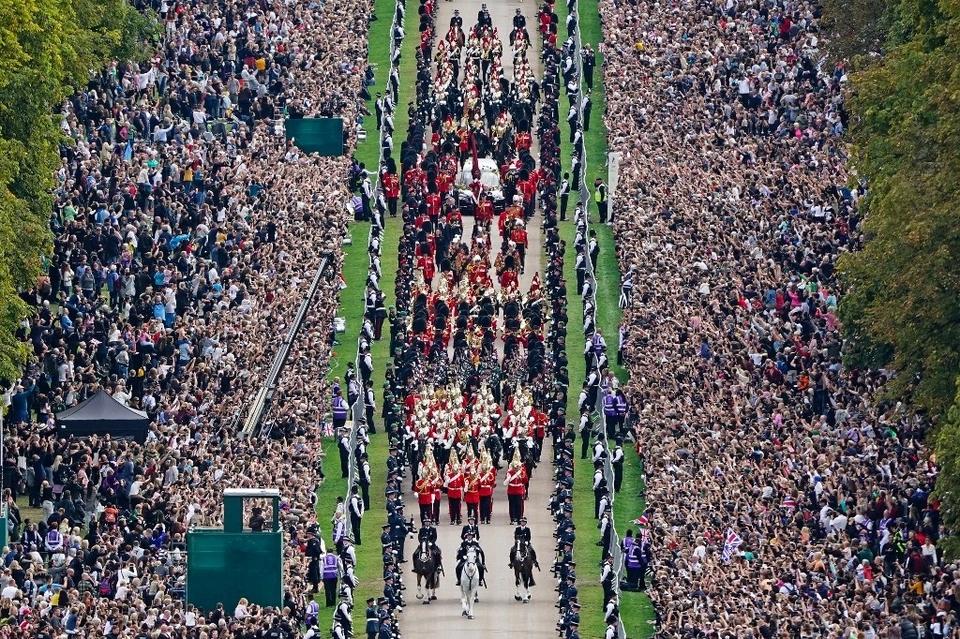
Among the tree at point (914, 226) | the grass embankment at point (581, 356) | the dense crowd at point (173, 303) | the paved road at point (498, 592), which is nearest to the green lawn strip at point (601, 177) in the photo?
the grass embankment at point (581, 356)

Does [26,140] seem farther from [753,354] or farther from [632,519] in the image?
[753,354]

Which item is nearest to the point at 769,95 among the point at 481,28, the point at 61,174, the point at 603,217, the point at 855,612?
the point at 603,217

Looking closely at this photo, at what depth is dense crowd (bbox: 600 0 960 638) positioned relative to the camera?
198 feet

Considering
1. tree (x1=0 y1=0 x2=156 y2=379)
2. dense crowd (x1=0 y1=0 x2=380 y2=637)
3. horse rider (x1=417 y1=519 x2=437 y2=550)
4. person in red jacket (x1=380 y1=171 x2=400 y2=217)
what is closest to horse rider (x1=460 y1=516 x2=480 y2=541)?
horse rider (x1=417 y1=519 x2=437 y2=550)

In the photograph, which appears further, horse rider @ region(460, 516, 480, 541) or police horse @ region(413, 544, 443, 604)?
police horse @ region(413, 544, 443, 604)

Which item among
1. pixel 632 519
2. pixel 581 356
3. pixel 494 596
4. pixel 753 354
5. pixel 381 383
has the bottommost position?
pixel 494 596

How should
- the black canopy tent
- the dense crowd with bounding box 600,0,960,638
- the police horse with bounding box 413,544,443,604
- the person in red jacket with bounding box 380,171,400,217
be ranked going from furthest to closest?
the person in red jacket with bounding box 380,171,400,217 < the black canopy tent < the police horse with bounding box 413,544,443,604 < the dense crowd with bounding box 600,0,960,638

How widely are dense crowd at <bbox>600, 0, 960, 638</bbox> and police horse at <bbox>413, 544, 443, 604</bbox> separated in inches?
170

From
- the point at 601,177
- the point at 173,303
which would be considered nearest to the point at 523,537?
the point at 173,303

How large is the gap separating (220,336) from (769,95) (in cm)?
2176

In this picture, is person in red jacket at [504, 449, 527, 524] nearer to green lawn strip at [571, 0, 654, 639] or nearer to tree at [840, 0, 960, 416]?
green lawn strip at [571, 0, 654, 639]

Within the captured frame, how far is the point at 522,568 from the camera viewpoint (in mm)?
64875

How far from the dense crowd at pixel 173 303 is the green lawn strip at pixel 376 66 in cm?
94

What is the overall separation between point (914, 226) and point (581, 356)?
1540 centimetres
